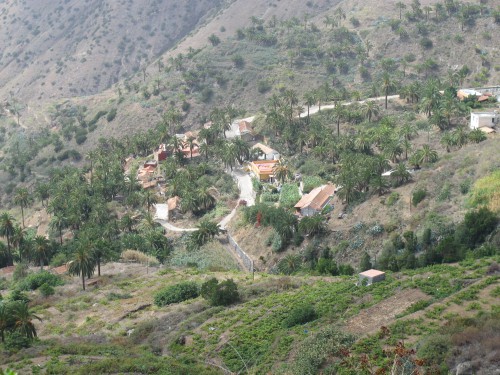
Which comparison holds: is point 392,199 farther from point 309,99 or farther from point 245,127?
point 245,127

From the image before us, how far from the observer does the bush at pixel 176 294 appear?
48625 millimetres

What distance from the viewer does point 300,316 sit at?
125 ft

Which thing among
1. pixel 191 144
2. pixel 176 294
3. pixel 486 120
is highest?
pixel 176 294

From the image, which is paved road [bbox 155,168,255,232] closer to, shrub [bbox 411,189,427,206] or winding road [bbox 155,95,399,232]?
winding road [bbox 155,95,399,232]

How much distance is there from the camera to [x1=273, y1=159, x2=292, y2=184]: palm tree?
8425 cm

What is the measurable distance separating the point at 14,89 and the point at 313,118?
9544 cm

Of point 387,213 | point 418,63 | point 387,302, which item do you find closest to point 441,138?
point 387,213

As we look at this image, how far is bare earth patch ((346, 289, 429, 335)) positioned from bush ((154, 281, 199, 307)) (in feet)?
55.2

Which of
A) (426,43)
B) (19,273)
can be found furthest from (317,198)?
(426,43)

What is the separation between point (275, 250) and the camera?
219ft

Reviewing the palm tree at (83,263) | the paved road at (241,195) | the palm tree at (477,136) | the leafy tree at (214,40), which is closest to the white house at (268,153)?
the paved road at (241,195)

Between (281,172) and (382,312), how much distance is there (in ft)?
161

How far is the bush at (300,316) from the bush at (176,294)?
41.9 feet

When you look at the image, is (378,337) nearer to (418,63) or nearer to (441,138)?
(441,138)
